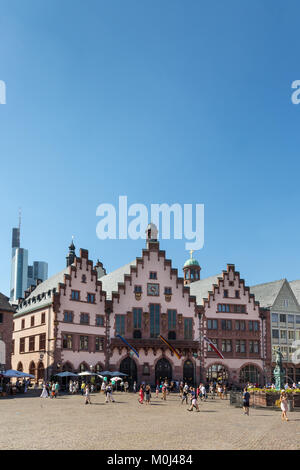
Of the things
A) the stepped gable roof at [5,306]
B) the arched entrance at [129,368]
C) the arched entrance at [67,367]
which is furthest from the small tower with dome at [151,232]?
the stepped gable roof at [5,306]

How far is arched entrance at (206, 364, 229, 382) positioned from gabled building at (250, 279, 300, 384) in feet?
25.6

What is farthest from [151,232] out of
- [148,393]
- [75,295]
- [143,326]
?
[148,393]

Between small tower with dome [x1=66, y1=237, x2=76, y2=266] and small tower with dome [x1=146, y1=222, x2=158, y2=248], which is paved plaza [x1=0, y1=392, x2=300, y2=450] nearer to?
small tower with dome [x1=146, y1=222, x2=158, y2=248]

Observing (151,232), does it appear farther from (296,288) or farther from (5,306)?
(296,288)

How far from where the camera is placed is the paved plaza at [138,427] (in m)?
23.1

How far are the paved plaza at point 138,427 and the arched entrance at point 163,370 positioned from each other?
2660 cm

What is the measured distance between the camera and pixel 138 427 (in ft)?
95.4

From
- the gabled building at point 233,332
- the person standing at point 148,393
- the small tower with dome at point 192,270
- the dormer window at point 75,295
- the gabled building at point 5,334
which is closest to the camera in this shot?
the person standing at point 148,393

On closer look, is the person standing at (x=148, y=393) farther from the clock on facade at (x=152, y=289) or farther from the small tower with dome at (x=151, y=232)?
the small tower with dome at (x=151, y=232)

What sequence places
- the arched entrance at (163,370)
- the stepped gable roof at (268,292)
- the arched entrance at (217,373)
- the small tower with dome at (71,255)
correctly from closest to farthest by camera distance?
the arched entrance at (163,370) → the arched entrance at (217,373) → the stepped gable roof at (268,292) → the small tower with dome at (71,255)

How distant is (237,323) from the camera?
253ft

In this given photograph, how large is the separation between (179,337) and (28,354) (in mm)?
21382
